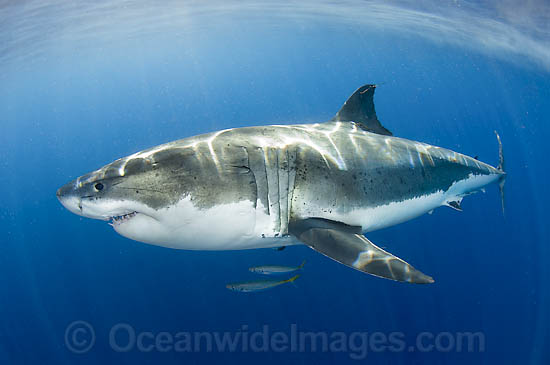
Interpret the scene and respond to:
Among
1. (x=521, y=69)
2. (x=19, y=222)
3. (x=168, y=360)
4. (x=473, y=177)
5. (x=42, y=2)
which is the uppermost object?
(x=42, y=2)

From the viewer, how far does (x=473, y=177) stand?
4621mm

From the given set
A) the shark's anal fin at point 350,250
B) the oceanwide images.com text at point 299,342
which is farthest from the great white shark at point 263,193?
the oceanwide images.com text at point 299,342

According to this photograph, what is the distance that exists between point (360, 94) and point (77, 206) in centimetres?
384

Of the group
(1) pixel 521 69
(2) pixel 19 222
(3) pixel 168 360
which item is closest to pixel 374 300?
(3) pixel 168 360

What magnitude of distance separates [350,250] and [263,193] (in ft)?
2.84

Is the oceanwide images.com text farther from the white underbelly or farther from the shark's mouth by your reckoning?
the shark's mouth

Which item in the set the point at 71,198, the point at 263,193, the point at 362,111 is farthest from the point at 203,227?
the point at 362,111

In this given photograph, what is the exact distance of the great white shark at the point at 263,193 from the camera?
2184 millimetres

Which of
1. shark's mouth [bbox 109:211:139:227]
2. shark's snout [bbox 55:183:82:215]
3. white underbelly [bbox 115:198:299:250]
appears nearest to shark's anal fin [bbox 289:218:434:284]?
white underbelly [bbox 115:198:299:250]

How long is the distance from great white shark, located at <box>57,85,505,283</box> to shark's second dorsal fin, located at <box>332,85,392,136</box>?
2.08 ft

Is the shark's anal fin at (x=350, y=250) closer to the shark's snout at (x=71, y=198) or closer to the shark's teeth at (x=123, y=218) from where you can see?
the shark's teeth at (x=123, y=218)

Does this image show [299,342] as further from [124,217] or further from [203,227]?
[124,217]

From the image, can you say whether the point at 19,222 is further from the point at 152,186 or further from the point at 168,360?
the point at 152,186

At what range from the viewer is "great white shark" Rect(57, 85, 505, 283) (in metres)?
2.18
